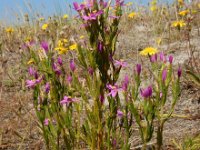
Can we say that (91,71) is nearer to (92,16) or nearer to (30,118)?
(92,16)

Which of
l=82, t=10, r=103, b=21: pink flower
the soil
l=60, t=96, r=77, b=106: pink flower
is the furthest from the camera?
the soil

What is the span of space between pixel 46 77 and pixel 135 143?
856mm

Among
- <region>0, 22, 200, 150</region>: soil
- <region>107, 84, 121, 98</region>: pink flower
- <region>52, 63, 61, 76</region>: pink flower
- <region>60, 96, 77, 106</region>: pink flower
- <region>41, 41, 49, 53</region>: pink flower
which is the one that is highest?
<region>41, 41, 49, 53</region>: pink flower

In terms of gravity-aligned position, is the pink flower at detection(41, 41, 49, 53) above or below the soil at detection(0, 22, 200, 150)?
above

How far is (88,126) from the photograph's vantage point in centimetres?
158

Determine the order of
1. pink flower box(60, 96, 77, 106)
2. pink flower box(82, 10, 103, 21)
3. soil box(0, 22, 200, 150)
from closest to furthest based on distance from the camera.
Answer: pink flower box(82, 10, 103, 21) → pink flower box(60, 96, 77, 106) → soil box(0, 22, 200, 150)

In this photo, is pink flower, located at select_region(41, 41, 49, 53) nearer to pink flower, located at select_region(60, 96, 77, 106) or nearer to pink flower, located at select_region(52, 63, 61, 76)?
pink flower, located at select_region(52, 63, 61, 76)

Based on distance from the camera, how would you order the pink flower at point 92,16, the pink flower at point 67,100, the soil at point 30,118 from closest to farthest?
the pink flower at point 92,16, the pink flower at point 67,100, the soil at point 30,118

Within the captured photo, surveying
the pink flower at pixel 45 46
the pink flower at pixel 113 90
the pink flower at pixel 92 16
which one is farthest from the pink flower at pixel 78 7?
the pink flower at pixel 113 90

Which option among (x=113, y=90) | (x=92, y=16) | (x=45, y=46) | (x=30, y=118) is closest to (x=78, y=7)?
(x=92, y=16)

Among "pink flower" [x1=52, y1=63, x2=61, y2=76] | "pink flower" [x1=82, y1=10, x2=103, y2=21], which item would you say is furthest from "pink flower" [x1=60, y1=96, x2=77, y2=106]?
"pink flower" [x1=82, y1=10, x2=103, y2=21]

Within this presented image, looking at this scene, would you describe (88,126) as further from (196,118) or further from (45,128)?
(196,118)

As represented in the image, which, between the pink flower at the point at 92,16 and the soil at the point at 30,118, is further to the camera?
the soil at the point at 30,118

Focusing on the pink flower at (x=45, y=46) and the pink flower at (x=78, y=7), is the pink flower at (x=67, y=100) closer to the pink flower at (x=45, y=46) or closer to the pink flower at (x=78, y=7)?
the pink flower at (x=45, y=46)
